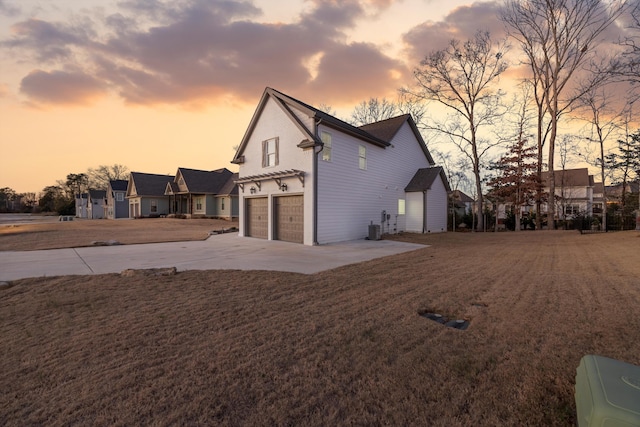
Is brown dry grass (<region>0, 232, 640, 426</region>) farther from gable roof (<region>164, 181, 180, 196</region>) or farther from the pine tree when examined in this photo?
gable roof (<region>164, 181, 180, 196</region>)

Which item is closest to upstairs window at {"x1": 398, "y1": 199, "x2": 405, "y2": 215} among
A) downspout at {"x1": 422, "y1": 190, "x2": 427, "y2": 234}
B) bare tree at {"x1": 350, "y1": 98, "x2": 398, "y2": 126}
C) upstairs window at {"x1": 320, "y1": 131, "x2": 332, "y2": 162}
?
downspout at {"x1": 422, "y1": 190, "x2": 427, "y2": 234}

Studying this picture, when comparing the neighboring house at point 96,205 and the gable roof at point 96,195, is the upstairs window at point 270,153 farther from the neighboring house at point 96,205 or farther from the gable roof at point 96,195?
the gable roof at point 96,195

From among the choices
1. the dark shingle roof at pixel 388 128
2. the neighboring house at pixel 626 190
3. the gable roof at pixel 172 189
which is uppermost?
the dark shingle roof at pixel 388 128

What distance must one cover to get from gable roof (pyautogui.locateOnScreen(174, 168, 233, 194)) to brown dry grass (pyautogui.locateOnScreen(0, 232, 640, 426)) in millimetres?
28253

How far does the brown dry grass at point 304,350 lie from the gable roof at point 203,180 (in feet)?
92.7

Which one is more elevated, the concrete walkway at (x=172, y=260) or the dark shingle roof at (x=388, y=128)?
the dark shingle roof at (x=388, y=128)

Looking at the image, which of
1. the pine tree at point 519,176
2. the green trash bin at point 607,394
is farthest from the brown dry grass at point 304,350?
the pine tree at point 519,176

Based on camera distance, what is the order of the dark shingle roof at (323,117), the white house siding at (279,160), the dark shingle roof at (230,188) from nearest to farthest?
the white house siding at (279,160)
the dark shingle roof at (323,117)
the dark shingle roof at (230,188)

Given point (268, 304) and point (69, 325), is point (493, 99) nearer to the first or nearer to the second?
point (268, 304)

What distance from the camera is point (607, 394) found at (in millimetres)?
1462

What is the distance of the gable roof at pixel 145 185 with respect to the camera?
1437 inches

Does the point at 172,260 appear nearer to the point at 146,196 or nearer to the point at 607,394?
the point at 607,394

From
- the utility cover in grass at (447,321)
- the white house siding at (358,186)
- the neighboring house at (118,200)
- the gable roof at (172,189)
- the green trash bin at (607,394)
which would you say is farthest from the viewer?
the neighboring house at (118,200)

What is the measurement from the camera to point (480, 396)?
233 centimetres
